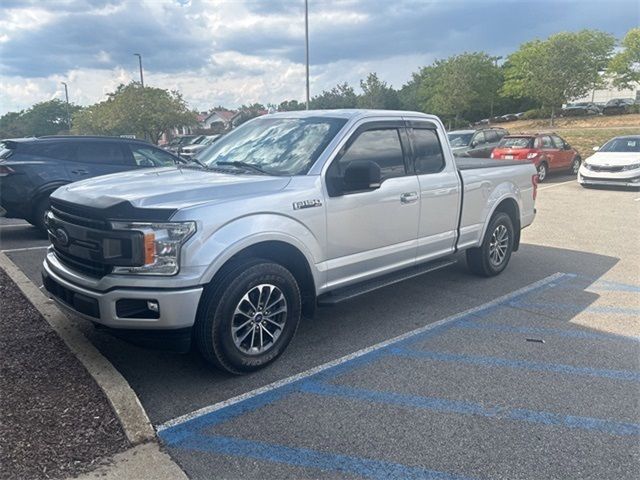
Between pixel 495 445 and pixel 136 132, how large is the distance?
125 ft

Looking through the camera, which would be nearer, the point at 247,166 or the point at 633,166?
the point at 247,166

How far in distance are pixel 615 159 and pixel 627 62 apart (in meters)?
41.5

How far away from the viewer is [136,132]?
37.2 m

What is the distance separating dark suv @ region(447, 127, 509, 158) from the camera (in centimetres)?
1711

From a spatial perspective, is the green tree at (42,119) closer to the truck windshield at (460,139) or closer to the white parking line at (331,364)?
the truck windshield at (460,139)

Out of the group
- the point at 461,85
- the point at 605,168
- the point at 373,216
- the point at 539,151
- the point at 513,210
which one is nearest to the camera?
the point at 373,216

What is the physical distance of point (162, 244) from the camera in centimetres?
329

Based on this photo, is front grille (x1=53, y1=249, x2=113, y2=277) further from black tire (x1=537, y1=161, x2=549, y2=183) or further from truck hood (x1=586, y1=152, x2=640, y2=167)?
black tire (x1=537, y1=161, x2=549, y2=183)

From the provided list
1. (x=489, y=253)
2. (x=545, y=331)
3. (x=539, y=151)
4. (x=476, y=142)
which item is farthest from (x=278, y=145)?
(x=476, y=142)

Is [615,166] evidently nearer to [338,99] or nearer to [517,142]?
[517,142]

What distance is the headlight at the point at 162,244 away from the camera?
10.8 feet

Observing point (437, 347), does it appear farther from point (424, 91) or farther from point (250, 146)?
point (424, 91)

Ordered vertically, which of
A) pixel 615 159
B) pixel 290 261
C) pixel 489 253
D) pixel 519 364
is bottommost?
pixel 519 364

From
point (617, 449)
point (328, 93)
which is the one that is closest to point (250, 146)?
point (617, 449)
